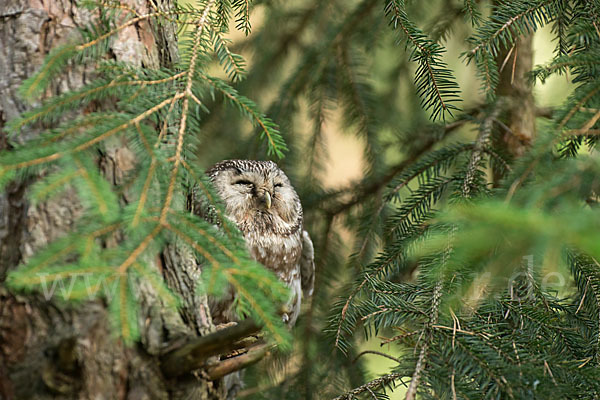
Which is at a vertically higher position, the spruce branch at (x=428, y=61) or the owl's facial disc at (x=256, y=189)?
the spruce branch at (x=428, y=61)

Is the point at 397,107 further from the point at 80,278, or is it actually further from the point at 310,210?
the point at 80,278

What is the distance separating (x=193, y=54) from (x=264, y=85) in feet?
5.85

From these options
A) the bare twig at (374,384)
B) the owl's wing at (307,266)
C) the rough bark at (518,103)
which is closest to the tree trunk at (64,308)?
the bare twig at (374,384)

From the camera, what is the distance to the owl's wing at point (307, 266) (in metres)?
2.78

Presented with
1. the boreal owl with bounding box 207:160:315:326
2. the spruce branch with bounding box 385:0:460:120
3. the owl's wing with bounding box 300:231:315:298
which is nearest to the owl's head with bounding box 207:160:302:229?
the boreal owl with bounding box 207:160:315:326

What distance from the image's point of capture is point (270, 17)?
3.19 m

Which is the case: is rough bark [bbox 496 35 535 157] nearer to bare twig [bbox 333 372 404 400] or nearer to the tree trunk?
bare twig [bbox 333 372 404 400]

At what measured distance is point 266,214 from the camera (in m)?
2.61

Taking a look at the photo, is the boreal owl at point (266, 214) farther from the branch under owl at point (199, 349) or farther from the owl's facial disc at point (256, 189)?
the branch under owl at point (199, 349)

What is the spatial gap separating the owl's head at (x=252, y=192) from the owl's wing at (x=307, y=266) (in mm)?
139

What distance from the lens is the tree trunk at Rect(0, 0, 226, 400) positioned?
122 cm

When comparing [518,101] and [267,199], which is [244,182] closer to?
[267,199]

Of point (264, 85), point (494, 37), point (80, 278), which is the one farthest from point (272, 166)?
point (80, 278)

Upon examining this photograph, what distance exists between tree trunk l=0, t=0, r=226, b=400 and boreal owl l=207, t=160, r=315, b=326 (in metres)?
0.98
